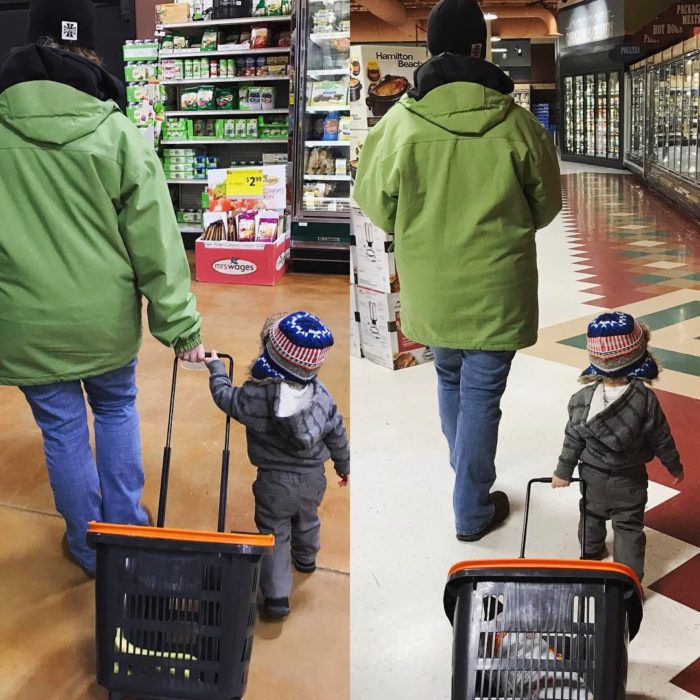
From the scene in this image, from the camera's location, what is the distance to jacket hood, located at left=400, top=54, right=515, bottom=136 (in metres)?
1.84

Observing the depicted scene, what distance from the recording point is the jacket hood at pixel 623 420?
5.78 feet

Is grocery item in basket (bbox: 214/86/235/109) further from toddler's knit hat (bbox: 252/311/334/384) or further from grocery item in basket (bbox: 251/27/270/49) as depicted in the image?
toddler's knit hat (bbox: 252/311/334/384)

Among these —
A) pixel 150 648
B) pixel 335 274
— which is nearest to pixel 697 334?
pixel 335 274

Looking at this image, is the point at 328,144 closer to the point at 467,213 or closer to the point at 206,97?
the point at 206,97

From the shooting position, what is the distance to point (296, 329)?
164 cm

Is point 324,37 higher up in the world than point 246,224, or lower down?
higher up

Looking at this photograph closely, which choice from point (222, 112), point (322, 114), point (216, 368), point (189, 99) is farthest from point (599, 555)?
point (189, 99)

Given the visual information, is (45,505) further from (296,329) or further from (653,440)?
(653,440)

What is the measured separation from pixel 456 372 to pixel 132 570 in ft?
3.34

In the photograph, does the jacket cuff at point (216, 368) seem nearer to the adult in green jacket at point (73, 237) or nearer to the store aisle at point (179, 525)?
the adult in green jacket at point (73, 237)

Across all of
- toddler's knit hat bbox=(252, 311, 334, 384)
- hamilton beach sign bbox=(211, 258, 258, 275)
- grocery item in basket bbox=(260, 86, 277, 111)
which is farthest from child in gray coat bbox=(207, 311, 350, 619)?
grocery item in basket bbox=(260, 86, 277, 111)

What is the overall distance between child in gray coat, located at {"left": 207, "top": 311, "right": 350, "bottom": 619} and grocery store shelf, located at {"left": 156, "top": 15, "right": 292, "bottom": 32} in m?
4.84

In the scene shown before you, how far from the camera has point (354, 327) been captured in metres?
3.71

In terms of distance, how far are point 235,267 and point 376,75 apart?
4.29 feet
